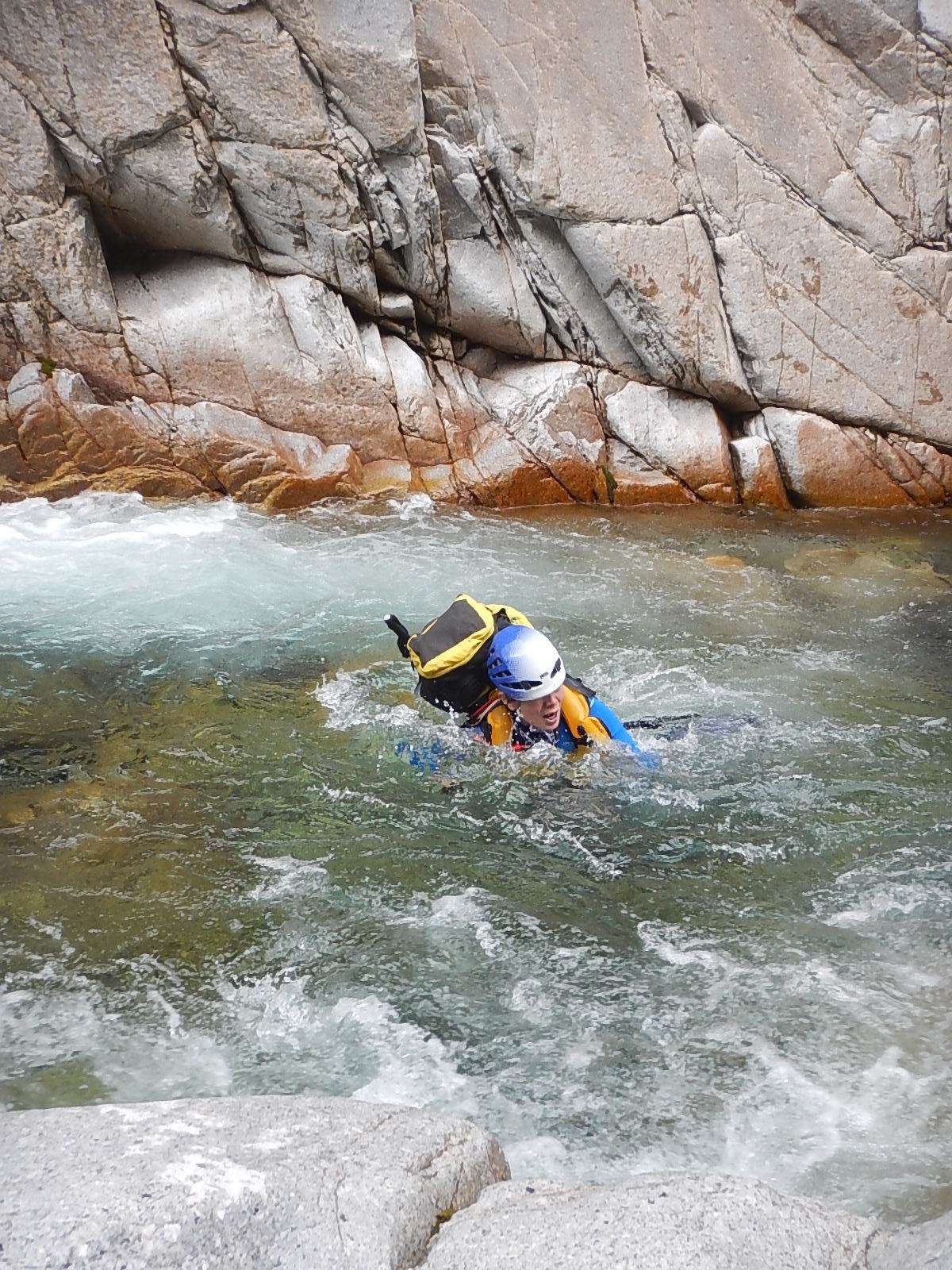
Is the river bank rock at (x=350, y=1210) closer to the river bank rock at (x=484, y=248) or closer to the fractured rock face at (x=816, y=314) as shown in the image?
the river bank rock at (x=484, y=248)

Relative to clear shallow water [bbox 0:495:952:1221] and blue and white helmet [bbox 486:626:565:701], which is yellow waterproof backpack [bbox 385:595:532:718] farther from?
clear shallow water [bbox 0:495:952:1221]

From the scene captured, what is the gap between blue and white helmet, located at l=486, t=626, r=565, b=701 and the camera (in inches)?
215

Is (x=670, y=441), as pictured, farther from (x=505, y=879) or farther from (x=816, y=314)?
(x=505, y=879)

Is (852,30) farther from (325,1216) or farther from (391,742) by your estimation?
(325,1216)

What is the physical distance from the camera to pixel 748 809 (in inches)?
226

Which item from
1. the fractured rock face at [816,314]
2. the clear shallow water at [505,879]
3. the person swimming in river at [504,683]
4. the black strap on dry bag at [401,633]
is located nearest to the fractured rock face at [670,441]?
the fractured rock face at [816,314]

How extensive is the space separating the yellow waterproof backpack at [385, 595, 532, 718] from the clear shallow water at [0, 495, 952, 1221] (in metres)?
0.39

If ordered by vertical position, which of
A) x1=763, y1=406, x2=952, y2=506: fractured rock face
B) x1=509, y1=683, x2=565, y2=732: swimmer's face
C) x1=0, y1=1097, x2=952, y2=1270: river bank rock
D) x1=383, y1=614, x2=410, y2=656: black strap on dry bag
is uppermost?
x1=0, y1=1097, x2=952, y2=1270: river bank rock

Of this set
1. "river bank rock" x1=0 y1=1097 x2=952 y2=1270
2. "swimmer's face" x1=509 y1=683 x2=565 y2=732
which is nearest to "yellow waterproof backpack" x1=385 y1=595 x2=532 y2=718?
"swimmer's face" x1=509 y1=683 x2=565 y2=732

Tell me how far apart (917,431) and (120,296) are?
918 cm

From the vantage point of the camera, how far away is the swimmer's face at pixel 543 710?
18.2 feet

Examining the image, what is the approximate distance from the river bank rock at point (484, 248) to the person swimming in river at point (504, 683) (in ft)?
19.8

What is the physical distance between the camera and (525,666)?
545 centimetres

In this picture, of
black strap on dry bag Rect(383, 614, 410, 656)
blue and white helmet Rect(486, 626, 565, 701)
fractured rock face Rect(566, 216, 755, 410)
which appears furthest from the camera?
fractured rock face Rect(566, 216, 755, 410)
